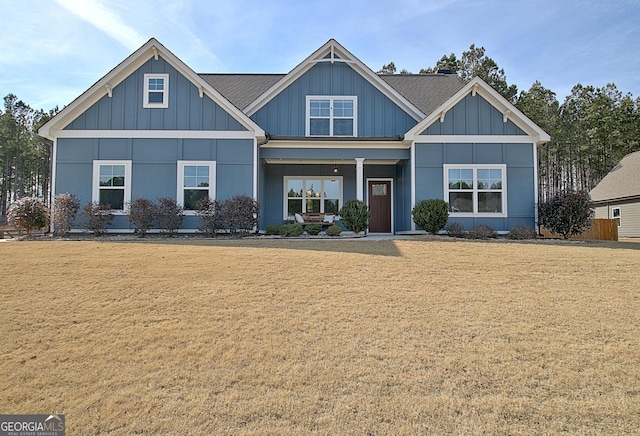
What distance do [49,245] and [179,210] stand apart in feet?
13.1

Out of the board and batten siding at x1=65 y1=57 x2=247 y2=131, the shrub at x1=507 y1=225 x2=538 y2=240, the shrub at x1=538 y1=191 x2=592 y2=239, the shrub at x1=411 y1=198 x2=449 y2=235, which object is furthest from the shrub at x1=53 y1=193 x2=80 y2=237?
the shrub at x1=538 y1=191 x2=592 y2=239

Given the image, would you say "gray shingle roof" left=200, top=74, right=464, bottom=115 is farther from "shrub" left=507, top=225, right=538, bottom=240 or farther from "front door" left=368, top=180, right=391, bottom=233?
"shrub" left=507, top=225, right=538, bottom=240

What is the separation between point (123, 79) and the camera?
13.9 m

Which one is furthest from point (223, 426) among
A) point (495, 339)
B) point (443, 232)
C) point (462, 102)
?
point (462, 102)

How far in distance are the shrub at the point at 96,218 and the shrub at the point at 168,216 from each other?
5.85 feet

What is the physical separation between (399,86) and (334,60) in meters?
4.70

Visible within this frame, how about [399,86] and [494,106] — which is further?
[399,86]

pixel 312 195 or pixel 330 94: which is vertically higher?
pixel 330 94

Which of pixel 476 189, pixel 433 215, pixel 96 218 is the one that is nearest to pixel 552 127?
pixel 476 189

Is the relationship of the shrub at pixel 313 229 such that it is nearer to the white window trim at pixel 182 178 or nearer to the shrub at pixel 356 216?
the shrub at pixel 356 216

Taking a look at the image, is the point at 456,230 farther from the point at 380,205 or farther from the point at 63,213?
the point at 63,213

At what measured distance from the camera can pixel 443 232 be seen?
1390 centimetres

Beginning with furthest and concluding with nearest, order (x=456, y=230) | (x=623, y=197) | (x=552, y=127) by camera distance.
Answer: (x=552, y=127), (x=623, y=197), (x=456, y=230)

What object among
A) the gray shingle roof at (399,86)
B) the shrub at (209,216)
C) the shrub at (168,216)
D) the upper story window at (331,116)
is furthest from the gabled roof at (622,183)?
the shrub at (168,216)
